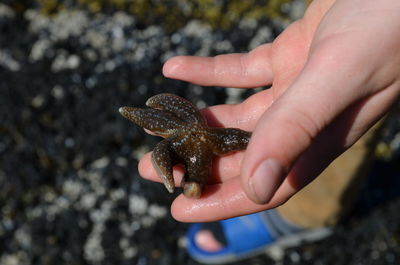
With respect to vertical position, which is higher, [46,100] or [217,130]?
[217,130]

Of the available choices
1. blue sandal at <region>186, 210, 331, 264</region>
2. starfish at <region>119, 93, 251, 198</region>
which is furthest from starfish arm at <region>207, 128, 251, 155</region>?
blue sandal at <region>186, 210, 331, 264</region>

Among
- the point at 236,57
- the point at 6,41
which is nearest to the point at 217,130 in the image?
the point at 236,57

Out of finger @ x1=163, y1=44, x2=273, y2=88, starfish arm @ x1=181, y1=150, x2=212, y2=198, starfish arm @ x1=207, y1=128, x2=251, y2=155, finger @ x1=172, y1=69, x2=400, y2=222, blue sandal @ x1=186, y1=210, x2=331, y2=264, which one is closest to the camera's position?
finger @ x1=172, y1=69, x2=400, y2=222

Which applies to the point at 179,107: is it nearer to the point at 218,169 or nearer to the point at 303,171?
the point at 218,169

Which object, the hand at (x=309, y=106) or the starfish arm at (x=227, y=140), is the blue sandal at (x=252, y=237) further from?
the starfish arm at (x=227, y=140)

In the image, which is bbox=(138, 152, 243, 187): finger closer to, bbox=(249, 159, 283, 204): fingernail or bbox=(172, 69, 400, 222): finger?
bbox=(172, 69, 400, 222): finger

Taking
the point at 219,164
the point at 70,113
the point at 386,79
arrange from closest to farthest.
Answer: the point at 386,79 < the point at 219,164 < the point at 70,113

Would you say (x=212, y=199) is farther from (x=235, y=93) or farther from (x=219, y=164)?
(x=235, y=93)
